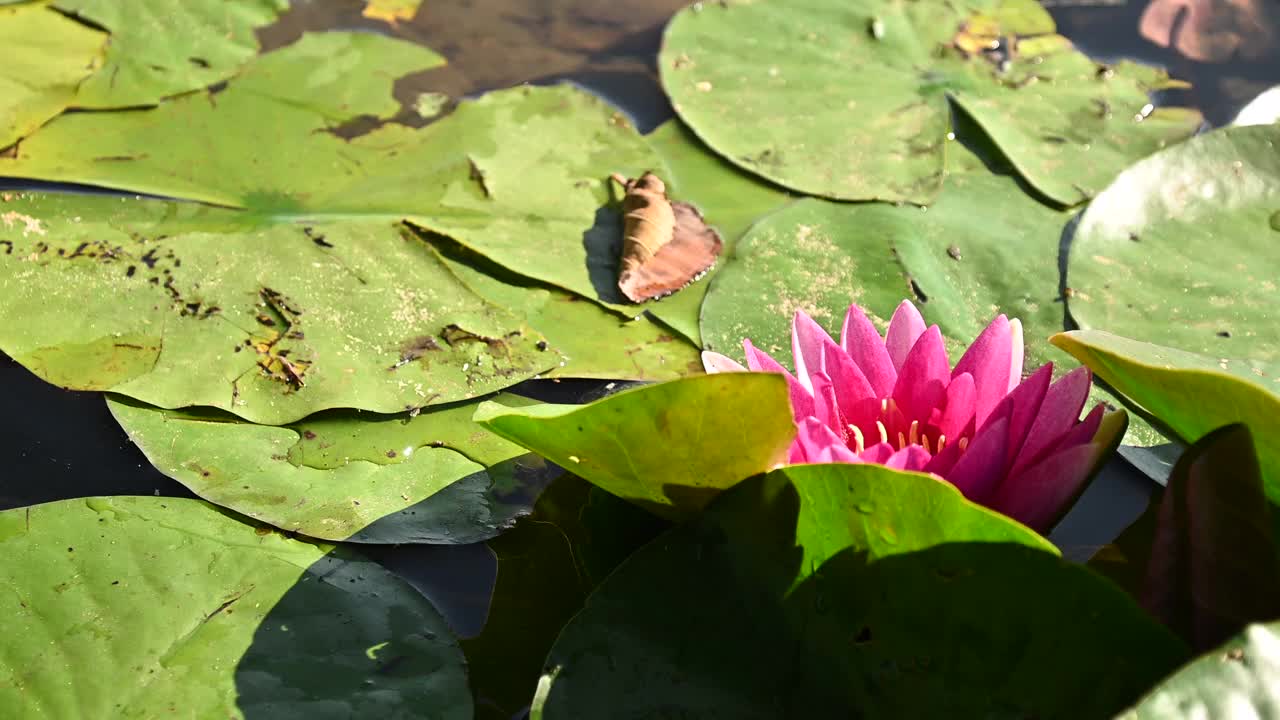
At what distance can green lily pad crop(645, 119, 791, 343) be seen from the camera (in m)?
2.31

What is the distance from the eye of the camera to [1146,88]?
9.84 feet

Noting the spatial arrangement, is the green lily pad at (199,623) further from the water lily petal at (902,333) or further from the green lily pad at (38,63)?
the green lily pad at (38,63)

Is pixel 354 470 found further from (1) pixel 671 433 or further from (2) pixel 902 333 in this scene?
(2) pixel 902 333

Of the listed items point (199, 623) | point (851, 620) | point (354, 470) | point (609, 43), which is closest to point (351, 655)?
point (199, 623)

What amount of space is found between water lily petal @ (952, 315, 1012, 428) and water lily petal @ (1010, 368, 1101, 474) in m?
0.06

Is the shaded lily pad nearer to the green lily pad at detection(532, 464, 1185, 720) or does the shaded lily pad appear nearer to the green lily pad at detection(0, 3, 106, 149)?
the green lily pad at detection(532, 464, 1185, 720)

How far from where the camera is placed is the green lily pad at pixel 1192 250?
6.91ft

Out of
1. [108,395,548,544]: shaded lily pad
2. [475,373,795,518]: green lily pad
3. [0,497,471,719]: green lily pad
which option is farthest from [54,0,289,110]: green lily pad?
[475,373,795,518]: green lily pad

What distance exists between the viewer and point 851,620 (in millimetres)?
1263

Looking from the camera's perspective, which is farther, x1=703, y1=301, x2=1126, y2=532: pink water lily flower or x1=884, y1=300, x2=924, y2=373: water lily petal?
x1=884, y1=300, x2=924, y2=373: water lily petal

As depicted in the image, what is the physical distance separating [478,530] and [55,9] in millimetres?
2283

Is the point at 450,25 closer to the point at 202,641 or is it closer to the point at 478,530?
the point at 478,530

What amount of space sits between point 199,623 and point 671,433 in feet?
2.72

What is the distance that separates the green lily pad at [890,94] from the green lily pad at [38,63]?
1.65 meters
